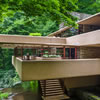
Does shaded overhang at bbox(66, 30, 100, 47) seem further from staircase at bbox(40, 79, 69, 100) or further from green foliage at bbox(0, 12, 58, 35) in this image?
green foliage at bbox(0, 12, 58, 35)

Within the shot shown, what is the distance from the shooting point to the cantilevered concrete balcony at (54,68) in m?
6.93

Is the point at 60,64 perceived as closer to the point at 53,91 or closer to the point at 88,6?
the point at 53,91

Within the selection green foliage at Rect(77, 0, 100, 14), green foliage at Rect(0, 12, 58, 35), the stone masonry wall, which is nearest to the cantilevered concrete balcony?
the stone masonry wall

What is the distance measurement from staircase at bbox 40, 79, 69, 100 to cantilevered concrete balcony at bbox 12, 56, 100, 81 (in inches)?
136

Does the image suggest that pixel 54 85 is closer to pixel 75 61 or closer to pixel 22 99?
pixel 22 99

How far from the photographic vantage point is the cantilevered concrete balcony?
6934 millimetres

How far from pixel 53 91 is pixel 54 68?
4.34 metres

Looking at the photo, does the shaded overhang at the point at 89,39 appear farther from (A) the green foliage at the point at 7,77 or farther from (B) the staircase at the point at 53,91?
(A) the green foliage at the point at 7,77

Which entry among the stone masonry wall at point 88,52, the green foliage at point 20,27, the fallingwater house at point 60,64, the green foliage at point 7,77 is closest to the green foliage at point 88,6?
the green foliage at point 20,27

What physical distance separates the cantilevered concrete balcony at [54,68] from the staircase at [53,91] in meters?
3.47

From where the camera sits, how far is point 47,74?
7391mm

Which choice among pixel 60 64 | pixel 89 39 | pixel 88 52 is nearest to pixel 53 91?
pixel 60 64

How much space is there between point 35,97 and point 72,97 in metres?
3.47

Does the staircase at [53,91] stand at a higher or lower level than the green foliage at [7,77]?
higher
